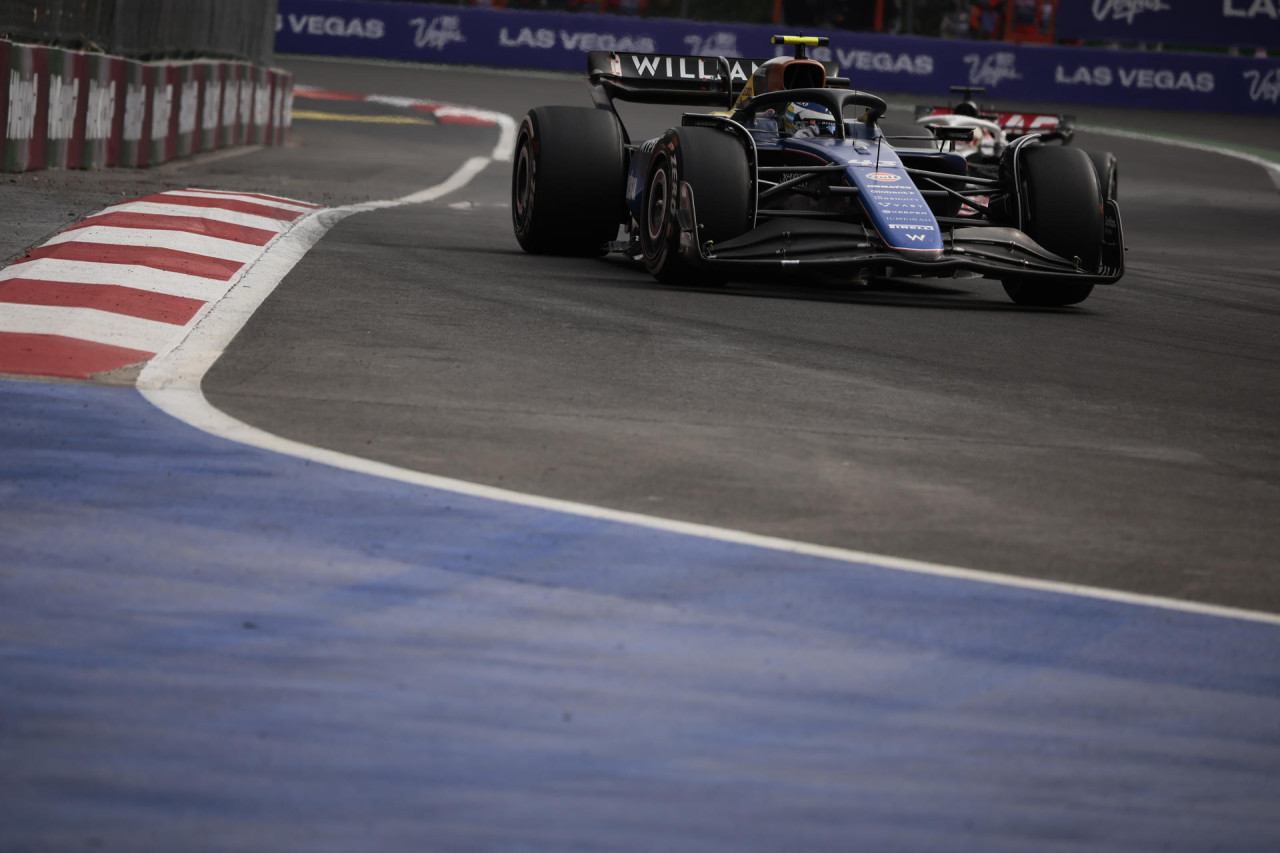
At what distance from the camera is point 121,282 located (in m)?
7.46

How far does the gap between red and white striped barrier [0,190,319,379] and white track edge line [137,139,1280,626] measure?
10 centimetres

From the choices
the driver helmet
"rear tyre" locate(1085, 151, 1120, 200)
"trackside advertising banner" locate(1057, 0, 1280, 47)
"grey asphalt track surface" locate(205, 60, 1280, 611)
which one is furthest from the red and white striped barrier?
"trackside advertising banner" locate(1057, 0, 1280, 47)

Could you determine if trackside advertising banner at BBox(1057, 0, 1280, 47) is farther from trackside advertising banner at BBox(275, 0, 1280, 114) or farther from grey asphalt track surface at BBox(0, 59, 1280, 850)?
grey asphalt track surface at BBox(0, 59, 1280, 850)

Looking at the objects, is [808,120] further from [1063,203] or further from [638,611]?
[638,611]

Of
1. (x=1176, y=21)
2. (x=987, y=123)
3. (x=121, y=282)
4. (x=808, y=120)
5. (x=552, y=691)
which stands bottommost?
(x=552, y=691)

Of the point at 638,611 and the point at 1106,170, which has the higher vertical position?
the point at 1106,170

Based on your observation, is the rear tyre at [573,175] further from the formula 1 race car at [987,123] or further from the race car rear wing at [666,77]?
the formula 1 race car at [987,123]

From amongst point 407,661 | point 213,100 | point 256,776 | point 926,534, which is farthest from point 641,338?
point 213,100

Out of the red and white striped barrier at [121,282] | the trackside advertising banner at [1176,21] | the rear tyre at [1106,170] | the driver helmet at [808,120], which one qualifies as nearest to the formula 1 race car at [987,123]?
the rear tyre at [1106,170]

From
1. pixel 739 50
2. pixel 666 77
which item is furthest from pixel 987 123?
pixel 739 50

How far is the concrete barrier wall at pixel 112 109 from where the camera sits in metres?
12.3

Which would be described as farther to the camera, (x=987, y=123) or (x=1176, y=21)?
(x=1176, y=21)

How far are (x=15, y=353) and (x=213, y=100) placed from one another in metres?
13.3

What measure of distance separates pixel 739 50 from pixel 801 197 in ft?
91.9
